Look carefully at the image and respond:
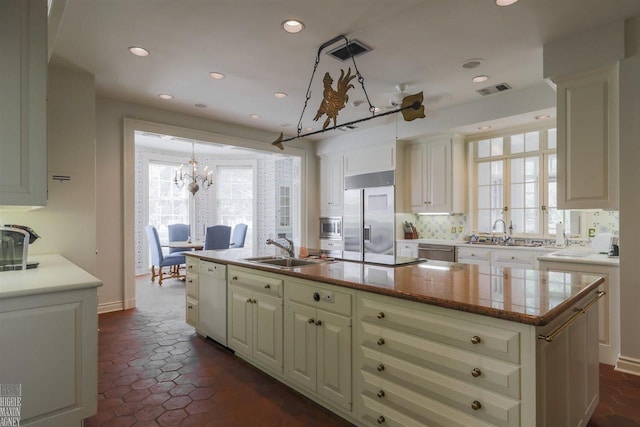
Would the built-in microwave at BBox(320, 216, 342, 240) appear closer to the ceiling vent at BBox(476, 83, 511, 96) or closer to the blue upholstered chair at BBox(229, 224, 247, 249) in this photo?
the blue upholstered chair at BBox(229, 224, 247, 249)

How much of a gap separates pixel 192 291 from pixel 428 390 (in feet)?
8.68

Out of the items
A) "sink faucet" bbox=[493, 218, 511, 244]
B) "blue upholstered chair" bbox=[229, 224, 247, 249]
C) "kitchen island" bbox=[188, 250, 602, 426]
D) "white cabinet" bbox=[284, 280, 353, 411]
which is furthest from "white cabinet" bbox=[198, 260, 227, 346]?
"blue upholstered chair" bbox=[229, 224, 247, 249]

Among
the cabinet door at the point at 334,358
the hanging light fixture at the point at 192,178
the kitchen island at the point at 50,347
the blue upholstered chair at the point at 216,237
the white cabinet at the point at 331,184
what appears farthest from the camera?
the hanging light fixture at the point at 192,178

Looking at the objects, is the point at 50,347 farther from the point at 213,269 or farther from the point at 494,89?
the point at 494,89

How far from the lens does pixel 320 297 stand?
2072 millimetres

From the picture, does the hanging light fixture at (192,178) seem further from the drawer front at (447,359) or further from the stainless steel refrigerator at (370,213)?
the drawer front at (447,359)

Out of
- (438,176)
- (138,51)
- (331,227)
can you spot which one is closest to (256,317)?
(138,51)

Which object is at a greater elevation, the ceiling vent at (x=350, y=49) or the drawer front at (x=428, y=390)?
the ceiling vent at (x=350, y=49)

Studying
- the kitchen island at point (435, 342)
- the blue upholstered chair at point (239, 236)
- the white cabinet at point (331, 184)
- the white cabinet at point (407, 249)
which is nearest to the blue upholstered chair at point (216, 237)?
the blue upholstered chair at point (239, 236)

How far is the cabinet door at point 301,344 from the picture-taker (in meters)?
2.13

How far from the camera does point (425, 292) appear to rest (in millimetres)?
1626

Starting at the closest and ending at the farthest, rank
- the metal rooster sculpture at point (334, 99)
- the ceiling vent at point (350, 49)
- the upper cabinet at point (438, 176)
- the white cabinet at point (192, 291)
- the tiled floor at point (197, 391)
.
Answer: the tiled floor at point (197, 391), the metal rooster sculpture at point (334, 99), the ceiling vent at point (350, 49), the white cabinet at point (192, 291), the upper cabinet at point (438, 176)

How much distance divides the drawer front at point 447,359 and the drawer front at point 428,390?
0.08 ft

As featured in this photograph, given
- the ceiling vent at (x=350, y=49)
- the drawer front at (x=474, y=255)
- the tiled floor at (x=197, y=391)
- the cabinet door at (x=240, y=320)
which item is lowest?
the tiled floor at (x=197, y=391)
